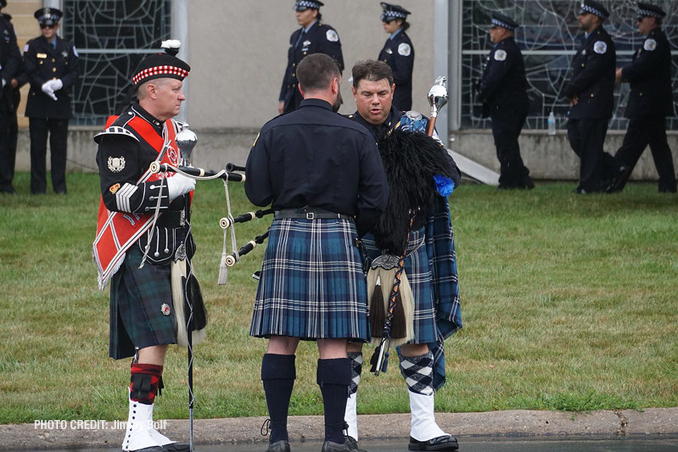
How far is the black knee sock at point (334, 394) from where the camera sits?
5.34 meters

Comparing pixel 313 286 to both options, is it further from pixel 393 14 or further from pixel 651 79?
pixel 651 79

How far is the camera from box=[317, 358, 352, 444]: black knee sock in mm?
5336

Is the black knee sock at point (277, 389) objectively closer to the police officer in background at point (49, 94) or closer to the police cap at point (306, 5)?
the police cap at point (306, 5)

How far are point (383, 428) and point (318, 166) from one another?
1457mm

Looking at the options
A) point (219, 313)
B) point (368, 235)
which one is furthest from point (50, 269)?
point (368, 235)

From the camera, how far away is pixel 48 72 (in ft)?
44.3

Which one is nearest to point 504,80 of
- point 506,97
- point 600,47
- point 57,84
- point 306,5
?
point 506,97

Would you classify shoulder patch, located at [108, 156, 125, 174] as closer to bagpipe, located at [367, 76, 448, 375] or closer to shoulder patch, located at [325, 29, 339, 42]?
bagpipe, located at [367, 76, 448, 375]

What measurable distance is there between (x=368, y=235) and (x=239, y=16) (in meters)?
10.4

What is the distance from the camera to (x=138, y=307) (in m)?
5.57

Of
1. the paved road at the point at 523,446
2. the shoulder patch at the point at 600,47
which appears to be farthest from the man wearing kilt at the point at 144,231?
the shoulder patch at the point at 600,47

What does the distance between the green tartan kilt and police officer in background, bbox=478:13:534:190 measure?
8881 millimetres

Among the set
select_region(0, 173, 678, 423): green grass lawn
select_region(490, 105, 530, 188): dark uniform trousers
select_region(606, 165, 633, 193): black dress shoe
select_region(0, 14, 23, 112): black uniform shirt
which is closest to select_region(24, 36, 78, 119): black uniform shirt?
select_region(0, 14, 23, 112): black uniform shirt

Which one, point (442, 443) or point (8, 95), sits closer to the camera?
point (442, 443)
